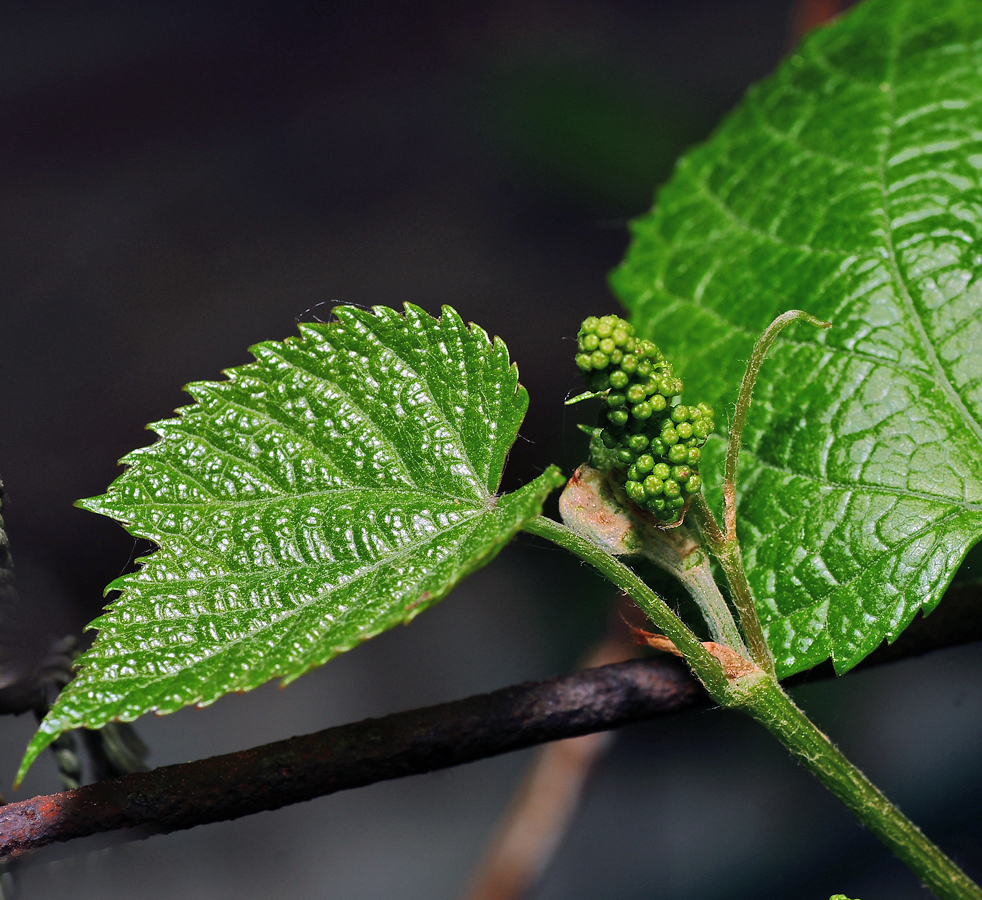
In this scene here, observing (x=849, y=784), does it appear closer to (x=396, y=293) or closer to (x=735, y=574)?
(x=735, y=574)

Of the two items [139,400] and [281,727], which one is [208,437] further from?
[139,400]

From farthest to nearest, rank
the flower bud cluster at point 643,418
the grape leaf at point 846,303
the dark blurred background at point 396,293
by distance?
the dark blurred background at point 396,293
the grape leaf at point 846,303
the flower bud cluster at point 643,418

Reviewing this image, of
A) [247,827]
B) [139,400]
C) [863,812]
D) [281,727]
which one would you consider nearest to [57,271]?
[139,400]

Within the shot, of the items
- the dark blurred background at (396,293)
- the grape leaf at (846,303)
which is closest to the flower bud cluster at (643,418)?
the grape leaf at (846,303)

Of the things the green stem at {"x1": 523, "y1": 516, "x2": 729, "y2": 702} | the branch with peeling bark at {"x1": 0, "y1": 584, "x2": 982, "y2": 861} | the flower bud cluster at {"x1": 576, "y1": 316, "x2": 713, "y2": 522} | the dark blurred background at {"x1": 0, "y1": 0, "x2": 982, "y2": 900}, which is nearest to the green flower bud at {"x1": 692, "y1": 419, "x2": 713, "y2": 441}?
the flower bud cluster at {"x1": 576, "y1": 316, "x2": 713, "y2": 522}

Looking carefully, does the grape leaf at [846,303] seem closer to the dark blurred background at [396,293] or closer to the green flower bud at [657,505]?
the green flower bud at [657,505]

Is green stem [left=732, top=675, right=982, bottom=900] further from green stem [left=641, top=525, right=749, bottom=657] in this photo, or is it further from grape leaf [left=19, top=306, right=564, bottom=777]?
grape leaf [left=19, top=306, right=564, bottom=777]
